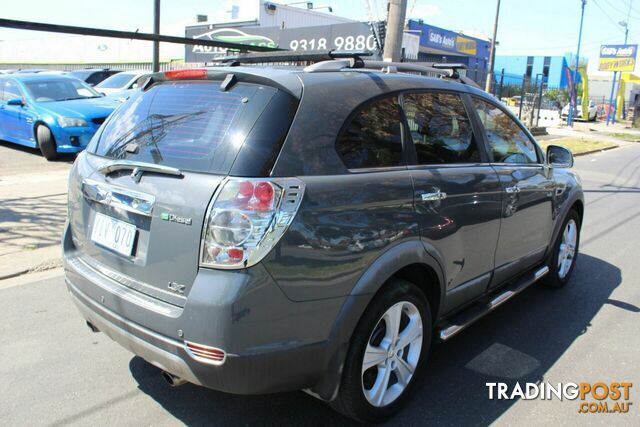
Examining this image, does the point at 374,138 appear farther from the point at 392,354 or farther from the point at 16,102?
the point at 16,102

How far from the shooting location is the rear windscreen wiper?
2484 mm

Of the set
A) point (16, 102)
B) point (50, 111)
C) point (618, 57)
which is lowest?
point (50, 111)

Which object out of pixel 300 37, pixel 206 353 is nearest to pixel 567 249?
pixel 206 353

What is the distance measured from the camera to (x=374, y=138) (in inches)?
111

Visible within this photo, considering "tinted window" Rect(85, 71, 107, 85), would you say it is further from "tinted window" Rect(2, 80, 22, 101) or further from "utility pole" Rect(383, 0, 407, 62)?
"utility pole" Rect(383, 0, 407, 62)

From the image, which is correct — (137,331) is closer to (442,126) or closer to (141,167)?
(141,167)

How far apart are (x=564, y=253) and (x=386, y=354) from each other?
2930mm

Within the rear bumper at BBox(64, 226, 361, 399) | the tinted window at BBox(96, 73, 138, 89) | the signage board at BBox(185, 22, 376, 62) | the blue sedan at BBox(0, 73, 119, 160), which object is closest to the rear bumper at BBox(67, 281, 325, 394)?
the rear bumper at BBox(64, 226, 361, 399)

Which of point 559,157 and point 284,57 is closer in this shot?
point 284,57

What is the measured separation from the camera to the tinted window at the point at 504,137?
12.5 ft

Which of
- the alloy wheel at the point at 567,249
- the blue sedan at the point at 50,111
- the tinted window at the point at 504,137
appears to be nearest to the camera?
the tinted window at the point at 504,137

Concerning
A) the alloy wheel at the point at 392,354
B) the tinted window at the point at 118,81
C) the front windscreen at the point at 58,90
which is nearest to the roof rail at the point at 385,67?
the alloy wheel at the point at 392,354

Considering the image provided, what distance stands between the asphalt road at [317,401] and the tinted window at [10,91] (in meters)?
7.70

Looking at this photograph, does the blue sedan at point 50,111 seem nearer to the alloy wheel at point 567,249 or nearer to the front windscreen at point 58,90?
the front windscreen at point 58,90
